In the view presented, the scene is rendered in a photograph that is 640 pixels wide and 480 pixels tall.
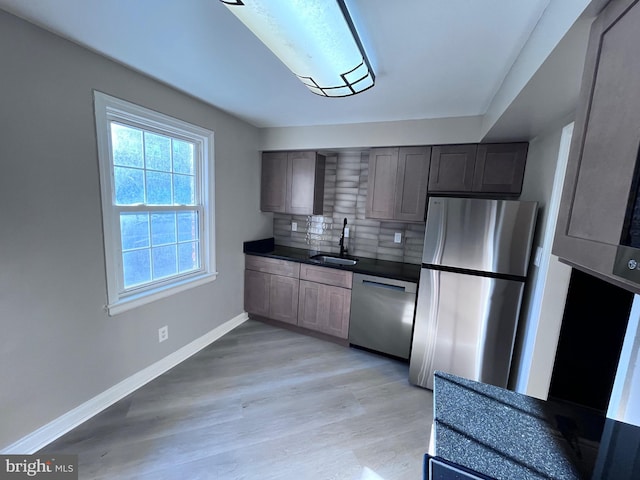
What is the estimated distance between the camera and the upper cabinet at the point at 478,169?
2.28 m

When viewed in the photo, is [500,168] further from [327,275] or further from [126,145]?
[126,145]

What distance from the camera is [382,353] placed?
8.87ft

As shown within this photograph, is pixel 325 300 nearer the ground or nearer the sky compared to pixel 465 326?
nearer the ground

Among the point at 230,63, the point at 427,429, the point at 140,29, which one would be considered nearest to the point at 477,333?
the point at 427,429

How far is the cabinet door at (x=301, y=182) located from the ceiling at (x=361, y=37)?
0.88 m

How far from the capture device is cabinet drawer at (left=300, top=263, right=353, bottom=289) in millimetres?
2705

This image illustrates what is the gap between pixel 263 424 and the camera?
1.81 m

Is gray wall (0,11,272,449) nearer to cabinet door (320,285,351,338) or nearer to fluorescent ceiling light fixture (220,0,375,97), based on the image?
fluorescent ceiling light fixture (220,0,375,97)

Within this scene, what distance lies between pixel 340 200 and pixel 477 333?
1.98m

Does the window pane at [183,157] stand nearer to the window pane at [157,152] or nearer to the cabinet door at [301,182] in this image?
the window pane at [157,152]

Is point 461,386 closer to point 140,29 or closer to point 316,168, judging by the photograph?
point 140,29

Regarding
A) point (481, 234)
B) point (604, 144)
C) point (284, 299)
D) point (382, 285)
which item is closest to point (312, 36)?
point (604, 144)

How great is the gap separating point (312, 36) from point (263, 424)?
7.52ft

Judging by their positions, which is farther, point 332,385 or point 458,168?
point 458,168
